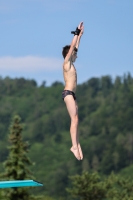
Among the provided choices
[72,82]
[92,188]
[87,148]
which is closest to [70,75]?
[72,82]

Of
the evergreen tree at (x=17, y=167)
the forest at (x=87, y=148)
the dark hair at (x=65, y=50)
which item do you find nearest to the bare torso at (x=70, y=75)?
the dark hair at (x=65, y=50)

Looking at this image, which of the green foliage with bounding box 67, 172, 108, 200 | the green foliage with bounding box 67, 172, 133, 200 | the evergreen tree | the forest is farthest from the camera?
the forest

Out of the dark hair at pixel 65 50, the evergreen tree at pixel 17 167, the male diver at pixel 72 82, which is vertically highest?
the evergreen tree at pixel 17 167

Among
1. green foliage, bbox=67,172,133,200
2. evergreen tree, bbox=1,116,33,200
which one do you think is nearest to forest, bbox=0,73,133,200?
green foliage, bbox=67,172,133,200

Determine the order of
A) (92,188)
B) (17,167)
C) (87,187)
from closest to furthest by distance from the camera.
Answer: (17,167) → (87,187) → (92,188)

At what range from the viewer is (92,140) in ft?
607

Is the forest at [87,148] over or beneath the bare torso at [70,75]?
over

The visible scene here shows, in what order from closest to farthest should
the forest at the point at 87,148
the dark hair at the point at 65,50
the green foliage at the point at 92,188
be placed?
the dark hair at the point at 65,50 → the green foliage at the point at 92,188 → the forest at the point at 87,148

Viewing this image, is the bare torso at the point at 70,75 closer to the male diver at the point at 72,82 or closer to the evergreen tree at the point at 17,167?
the male diver at the point at 72,82

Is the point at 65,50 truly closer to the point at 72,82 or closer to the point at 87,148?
the point at 72,82

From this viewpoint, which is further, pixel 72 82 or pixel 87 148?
pixel 87 148

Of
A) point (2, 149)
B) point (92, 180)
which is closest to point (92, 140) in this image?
point (2, 149)

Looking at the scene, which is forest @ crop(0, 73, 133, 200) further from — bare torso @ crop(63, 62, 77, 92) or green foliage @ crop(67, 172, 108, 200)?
bare torso @ crop(63, 62, 77, 92)

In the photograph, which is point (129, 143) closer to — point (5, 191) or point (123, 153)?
point (123, 153)
